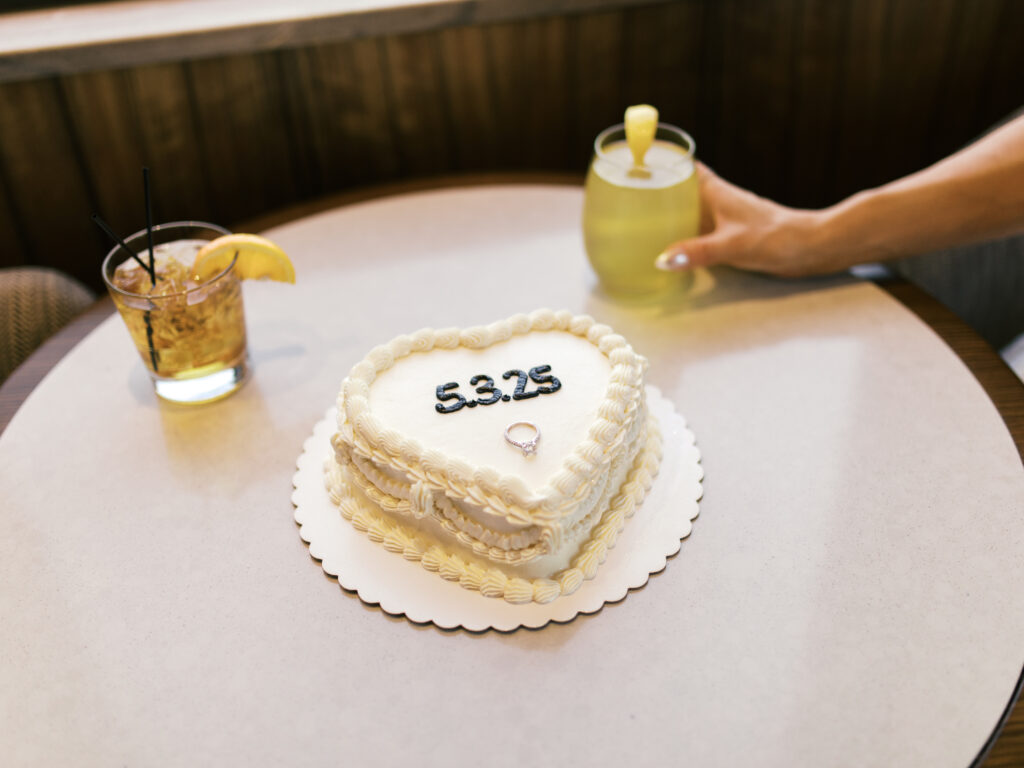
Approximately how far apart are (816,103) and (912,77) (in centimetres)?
21

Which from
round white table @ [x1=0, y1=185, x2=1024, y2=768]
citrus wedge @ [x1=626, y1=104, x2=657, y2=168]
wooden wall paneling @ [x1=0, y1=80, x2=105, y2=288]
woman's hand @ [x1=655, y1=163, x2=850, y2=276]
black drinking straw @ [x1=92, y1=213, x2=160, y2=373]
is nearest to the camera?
round white table @ [x1=0, y1=185, x2=1024, y2=768]

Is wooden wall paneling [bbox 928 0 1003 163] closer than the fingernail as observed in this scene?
No

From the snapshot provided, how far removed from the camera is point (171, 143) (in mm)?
2023

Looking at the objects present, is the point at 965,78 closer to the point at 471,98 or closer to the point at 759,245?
the point at 759,245

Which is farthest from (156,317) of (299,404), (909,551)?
(909,551)

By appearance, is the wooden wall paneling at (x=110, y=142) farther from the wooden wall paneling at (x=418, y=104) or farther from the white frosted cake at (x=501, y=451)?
the white frosted cake at (x=501, y=451)

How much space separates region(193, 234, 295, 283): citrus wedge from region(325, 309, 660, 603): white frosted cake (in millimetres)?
245

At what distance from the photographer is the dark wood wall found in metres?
1.97

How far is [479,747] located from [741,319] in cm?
81

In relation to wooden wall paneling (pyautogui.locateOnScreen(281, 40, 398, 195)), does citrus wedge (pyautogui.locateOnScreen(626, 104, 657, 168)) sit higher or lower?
higher

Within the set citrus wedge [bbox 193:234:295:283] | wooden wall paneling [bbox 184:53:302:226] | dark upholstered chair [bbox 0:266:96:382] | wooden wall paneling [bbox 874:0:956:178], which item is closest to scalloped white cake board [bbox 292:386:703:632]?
citrus wedge [bbox 193:234:295:283]

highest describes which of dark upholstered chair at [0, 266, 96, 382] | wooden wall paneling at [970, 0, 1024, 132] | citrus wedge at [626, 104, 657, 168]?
citrus wedge at [626, 104, 657, 168]

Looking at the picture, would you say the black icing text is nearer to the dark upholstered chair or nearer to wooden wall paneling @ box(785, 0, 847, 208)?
the dark upholstered chair

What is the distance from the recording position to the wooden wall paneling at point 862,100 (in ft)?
6.72
